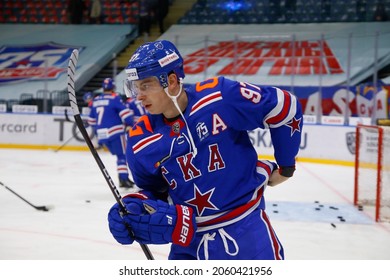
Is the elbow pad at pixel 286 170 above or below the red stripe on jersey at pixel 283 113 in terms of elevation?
below

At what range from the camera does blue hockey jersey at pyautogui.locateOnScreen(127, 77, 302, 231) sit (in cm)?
192

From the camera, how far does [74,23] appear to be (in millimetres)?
16062

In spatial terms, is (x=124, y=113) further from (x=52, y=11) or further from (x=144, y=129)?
(x=52, y=11)

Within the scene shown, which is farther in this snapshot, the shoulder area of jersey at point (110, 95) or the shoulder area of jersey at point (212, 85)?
the shoulder area of jersey at point (110, 95)

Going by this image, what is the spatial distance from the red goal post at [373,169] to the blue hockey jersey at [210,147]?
3.48 meters

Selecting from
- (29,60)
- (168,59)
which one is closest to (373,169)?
(168,59)

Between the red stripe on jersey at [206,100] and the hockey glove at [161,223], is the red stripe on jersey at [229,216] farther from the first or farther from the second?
the red stripe on jersey at [206,100]

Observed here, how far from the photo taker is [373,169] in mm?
5957

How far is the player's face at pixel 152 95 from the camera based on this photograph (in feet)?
6.13

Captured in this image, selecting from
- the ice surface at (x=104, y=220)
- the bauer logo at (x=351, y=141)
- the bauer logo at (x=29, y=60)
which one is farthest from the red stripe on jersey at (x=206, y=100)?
the bauer logo at (x=29, y=60)

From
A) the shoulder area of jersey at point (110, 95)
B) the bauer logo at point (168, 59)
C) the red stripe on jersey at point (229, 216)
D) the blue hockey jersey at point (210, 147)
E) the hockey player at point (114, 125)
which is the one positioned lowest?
the hockey player at point (114, 125)

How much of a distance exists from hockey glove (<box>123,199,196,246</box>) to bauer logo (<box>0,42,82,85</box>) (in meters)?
12.0

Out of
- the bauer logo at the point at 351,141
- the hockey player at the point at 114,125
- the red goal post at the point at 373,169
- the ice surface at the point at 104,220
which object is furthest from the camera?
the bauer logo at the point at 351,141

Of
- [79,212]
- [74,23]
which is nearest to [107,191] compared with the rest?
[79,212]
